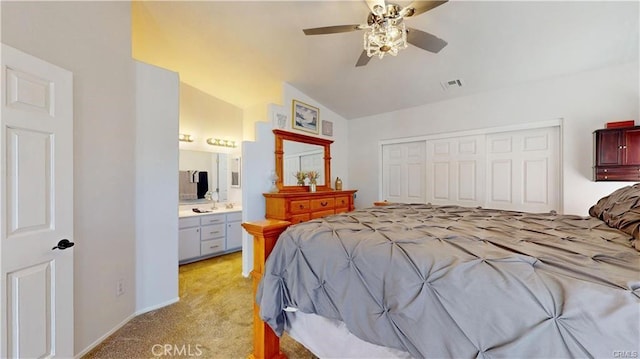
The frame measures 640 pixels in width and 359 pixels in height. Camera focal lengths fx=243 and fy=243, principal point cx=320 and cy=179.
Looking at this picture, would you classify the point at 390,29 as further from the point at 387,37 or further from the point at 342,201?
the point at 342,201

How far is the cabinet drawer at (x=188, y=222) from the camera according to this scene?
3.41 metres

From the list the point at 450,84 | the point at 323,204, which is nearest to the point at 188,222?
the point at 323,204

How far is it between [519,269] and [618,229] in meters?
1.13

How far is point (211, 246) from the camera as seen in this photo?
3.75 meters

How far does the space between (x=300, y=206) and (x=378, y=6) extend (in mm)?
2364

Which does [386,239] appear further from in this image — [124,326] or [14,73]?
[124,326]

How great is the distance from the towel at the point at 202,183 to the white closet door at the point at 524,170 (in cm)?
443

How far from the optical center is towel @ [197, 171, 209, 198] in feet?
13.7

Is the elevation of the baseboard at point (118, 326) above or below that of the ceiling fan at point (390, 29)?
below

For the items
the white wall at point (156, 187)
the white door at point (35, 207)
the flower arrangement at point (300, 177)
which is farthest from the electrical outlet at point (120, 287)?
the flower arrangement at point (300, 177)

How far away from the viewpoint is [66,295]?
1537 millimetres

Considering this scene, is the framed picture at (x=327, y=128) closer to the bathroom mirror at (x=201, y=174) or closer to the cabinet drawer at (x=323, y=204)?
the cabinet drawer at (x=323, y=204)

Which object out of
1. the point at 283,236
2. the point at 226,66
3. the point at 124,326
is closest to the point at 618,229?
the point at 283,236

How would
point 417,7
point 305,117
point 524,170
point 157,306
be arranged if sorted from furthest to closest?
point 305,117 < point 524,170 < point 157,306 < point 417,7
